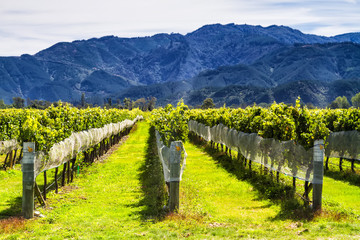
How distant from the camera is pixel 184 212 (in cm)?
1114

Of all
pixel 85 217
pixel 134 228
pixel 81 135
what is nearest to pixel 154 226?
pixel 134 228

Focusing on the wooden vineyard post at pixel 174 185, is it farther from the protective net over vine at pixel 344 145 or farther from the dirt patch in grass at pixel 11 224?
the protective net over vine at pixel 344 145

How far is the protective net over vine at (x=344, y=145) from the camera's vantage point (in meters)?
18.6

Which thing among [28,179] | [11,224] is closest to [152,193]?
[28,179]

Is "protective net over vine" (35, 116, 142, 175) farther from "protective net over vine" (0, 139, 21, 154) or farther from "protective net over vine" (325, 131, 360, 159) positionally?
"protective net over vine" (325, 131, 360, 159)

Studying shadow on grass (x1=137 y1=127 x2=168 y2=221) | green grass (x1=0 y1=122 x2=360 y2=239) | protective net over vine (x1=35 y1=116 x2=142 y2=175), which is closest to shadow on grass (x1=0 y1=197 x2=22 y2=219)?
green grass (x1=0 y1=122 x2=360 y2=239)

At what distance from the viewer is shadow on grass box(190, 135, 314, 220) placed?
11.0 metres

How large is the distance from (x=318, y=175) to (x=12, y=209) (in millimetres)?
10486

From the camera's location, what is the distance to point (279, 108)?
1502 centimetres

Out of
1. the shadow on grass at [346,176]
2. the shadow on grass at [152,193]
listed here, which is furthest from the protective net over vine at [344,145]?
the shadow on grass at [152,193]

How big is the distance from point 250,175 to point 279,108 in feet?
14.6

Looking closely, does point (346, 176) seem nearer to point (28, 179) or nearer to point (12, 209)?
point (28, 179)

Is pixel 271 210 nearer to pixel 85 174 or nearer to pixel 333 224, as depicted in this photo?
pixel 333 224

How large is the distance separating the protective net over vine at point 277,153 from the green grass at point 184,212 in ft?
3.03
